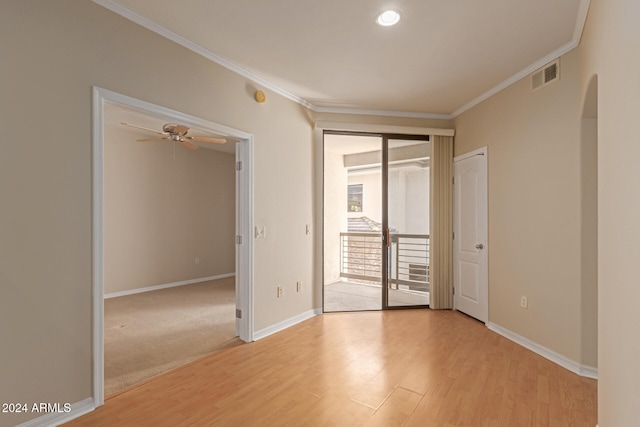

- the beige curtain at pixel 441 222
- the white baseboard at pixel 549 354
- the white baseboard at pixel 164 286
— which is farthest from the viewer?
the white baseboard at pixel 164 286

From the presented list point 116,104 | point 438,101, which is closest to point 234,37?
point 116,104

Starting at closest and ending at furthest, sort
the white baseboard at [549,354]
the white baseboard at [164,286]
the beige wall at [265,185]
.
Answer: the beige wall at [265,185], the white baseboard at [549,354], the white baseboard at [164,286]

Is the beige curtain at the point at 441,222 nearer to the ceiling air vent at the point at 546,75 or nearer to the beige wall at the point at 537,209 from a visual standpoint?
the beige wall at the point at 537,209

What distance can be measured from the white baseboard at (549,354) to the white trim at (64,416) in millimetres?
3730

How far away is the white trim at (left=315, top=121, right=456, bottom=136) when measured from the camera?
418 cm

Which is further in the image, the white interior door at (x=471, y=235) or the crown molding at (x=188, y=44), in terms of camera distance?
the white interior door at (x=471, y=235)

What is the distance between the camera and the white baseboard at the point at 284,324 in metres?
3.38

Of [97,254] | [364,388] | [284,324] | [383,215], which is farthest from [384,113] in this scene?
[97,254]

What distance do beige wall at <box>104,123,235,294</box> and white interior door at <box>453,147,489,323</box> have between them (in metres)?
4.90

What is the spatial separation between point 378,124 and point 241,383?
3.53 meters

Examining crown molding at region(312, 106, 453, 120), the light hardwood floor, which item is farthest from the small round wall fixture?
the light hardwood floor

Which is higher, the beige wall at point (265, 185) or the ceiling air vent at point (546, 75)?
the ceiling air vent at point (546, 75)

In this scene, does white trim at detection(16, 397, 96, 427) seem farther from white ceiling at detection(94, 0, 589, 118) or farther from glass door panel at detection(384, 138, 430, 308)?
glass door panel at detection(384, 138, 430, 308)
